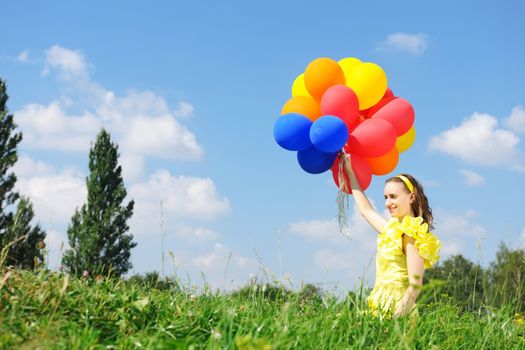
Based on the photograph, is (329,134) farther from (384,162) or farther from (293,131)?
(384,162)

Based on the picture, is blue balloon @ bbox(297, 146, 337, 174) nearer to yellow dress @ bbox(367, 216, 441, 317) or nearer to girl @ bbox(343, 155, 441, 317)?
girl @ bbox(343, 155, 441, 317)

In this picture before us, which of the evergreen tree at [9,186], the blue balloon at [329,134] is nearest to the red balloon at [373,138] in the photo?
the blue balloon at [329,134]

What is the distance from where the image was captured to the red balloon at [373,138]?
5465 millimetres

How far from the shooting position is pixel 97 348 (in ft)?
8.64

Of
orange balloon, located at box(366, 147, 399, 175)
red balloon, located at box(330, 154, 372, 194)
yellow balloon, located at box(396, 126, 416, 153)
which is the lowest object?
red balloon, located at box(330, 154, 372, 194)

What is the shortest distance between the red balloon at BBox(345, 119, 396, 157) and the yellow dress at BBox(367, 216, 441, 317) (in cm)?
103

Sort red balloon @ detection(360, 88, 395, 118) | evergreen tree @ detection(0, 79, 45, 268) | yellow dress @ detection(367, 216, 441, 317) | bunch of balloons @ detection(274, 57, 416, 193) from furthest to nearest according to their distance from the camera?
evergreen tree @ detection(0, 79, 45, 268), red balloon @ detection(360, 88, 395, 118), bunch of balloons @ detection(274, 57, 416, 193), yellow dress @ detection(367, 216, 441, 317)

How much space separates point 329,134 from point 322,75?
2.56ft

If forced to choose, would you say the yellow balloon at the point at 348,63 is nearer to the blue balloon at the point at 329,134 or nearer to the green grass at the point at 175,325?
the blue balloon at the point at 329,134

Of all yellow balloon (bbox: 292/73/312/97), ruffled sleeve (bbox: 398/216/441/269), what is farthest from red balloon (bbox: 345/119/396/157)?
ruffled sleeve (bbox: 398/216/441/269)

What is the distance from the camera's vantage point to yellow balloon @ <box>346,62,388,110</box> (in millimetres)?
5805

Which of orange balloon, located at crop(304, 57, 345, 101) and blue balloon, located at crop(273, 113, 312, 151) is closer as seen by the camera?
blue balloon, located at crop(273, 113, 312, 151)

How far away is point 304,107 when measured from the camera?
233 inches

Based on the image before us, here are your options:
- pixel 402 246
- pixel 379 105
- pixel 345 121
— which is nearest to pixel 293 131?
pixel 345 121
